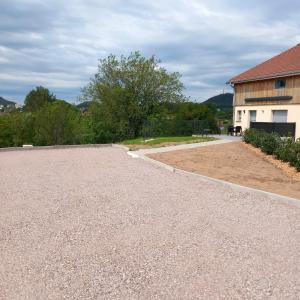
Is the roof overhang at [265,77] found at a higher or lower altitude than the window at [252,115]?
higher

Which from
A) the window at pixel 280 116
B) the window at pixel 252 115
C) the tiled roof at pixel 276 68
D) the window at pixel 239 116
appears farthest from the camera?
the window at pixel 239 116

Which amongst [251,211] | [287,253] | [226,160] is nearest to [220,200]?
[251,211]

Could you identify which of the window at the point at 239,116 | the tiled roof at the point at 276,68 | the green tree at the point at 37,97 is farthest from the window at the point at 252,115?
the green tree at the point at 37,97

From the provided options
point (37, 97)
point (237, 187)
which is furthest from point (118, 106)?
point (37, 97)

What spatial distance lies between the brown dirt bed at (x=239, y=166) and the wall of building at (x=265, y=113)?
10655 millimetres

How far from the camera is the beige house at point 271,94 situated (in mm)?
27609

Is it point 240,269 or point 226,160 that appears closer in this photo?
point 240,269

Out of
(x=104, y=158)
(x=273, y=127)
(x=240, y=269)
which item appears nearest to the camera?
(x=240, y=269)

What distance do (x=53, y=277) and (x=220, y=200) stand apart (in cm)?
486

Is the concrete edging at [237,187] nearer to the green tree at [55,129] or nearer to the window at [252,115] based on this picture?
the window at [252,115]

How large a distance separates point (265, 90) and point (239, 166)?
1952 centimetres

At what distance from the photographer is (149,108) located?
35.2 metres

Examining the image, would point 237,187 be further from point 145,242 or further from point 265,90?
point 265,90

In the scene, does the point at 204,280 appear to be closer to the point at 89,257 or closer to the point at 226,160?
the point at 89,257
